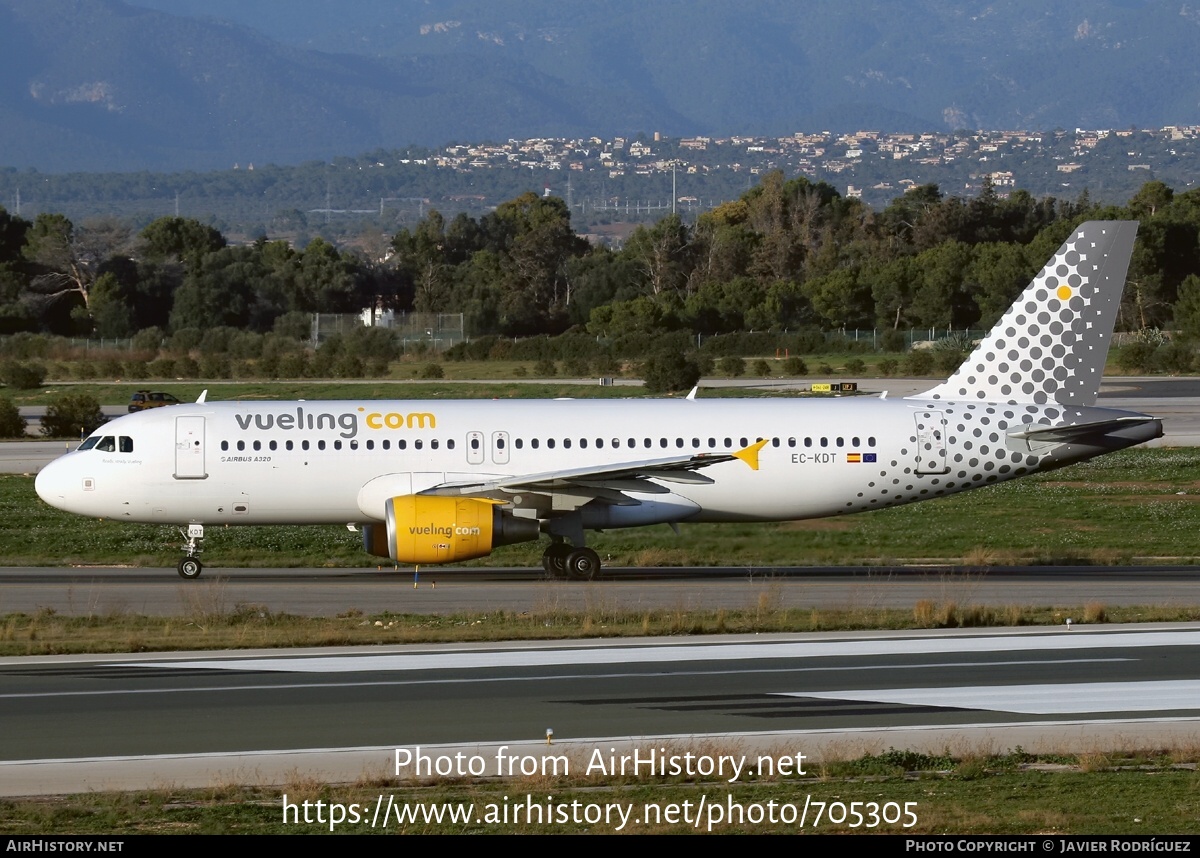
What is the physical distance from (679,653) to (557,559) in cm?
880

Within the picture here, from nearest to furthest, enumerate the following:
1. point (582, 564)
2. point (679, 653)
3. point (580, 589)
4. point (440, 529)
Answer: point (679, 653) → point (440, 529) → point (580, 589) → point (582, 564)

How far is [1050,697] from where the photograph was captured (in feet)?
61.4

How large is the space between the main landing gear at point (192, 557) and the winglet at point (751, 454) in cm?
1017

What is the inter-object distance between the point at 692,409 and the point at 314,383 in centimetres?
5914

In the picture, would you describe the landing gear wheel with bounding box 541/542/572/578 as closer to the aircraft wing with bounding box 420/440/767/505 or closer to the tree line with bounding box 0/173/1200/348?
the aircraft wing with bounding box 420/440/767/505

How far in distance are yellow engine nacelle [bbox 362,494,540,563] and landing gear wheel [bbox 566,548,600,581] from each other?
1.64 metres

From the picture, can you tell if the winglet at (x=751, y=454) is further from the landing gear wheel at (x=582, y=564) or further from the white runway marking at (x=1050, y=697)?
the white runway marking at (x=1050, y=697)

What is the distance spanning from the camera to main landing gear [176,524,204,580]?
100.0ft

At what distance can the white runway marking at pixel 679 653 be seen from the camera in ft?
69.5

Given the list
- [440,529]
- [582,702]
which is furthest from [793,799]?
[440,529]

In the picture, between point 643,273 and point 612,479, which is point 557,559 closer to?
point 612,479

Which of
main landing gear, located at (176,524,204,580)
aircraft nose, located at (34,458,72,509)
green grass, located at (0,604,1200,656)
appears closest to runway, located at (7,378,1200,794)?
green grass, located at (0,604,1200,656)
